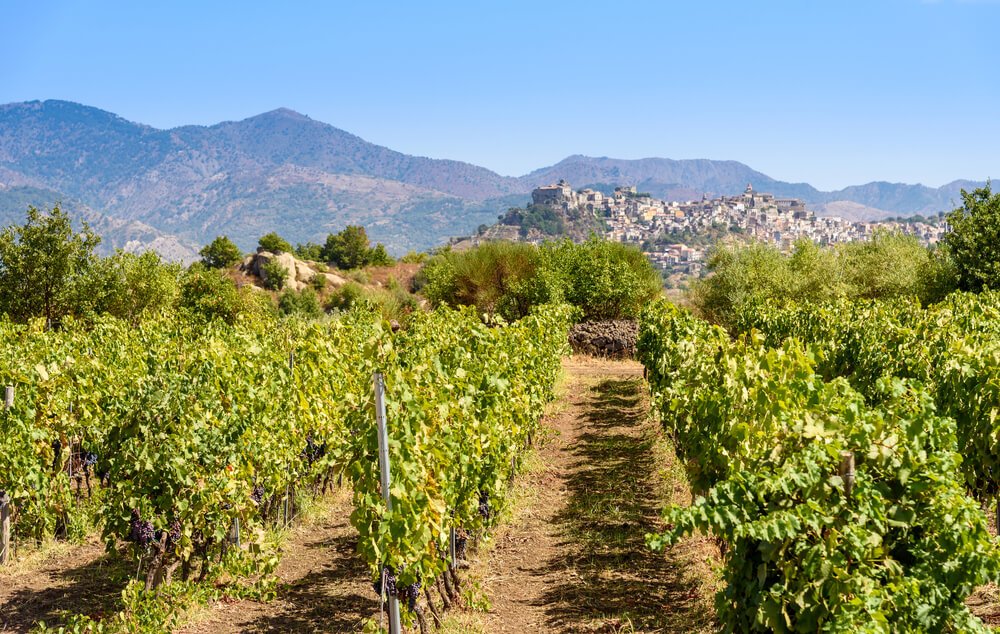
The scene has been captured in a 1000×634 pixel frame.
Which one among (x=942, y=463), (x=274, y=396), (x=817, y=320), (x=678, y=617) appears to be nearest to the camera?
(x=942, y=463)

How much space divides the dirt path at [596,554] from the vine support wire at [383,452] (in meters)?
1.33

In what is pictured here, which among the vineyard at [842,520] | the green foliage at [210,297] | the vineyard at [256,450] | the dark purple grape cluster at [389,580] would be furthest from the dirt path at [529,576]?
the green foliage at [210,297]

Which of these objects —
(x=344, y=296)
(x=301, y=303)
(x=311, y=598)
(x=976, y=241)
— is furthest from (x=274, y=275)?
(x=311, y=598)

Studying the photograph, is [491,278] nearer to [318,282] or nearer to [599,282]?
[599,282]

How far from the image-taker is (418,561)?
17.9 ft

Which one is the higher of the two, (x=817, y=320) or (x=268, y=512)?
(x=817, y=320)

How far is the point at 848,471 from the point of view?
4.09 metres

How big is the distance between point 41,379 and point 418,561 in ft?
19.3

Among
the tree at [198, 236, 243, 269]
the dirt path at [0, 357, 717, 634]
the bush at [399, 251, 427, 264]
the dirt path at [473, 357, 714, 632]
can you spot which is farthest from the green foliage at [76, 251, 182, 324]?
the bush at [399, 251, 427, 264]

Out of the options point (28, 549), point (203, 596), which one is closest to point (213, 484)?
point (203, 596)

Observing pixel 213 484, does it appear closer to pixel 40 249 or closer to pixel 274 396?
pixel 274 396

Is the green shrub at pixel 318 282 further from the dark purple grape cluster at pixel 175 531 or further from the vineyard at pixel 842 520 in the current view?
the vineyard at pixel 842 520

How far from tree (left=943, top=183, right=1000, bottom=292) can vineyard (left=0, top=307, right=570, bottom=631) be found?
18.7m

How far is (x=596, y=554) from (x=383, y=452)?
377cm
